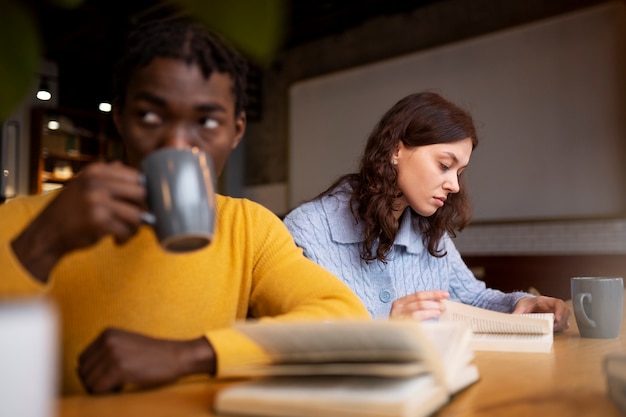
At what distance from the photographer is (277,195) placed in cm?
660

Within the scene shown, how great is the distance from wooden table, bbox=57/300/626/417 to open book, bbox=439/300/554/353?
163 mm

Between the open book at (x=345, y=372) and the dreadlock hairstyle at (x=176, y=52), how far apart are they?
1.22 ft

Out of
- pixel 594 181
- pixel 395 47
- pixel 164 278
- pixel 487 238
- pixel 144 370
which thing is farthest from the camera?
pixel 395 47

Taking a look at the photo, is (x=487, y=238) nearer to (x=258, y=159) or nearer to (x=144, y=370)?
(x=258, y=159)

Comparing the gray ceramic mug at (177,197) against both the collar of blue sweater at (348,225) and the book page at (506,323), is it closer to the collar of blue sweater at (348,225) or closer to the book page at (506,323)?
the book page at (506,323)

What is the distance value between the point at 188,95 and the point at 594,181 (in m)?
4.10

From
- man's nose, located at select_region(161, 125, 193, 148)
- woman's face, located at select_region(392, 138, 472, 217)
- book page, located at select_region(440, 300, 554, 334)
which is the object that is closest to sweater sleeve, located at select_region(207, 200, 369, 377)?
man's nose, located at select_region(161, 125, 193, 148)

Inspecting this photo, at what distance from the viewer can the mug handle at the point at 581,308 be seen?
4.49 feet

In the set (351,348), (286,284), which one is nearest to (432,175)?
(286,284)

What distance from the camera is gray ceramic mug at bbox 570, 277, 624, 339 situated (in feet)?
4.46

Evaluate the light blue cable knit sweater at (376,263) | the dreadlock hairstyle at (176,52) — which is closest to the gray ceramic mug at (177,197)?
the dreadlock hairstyle at (176,52)

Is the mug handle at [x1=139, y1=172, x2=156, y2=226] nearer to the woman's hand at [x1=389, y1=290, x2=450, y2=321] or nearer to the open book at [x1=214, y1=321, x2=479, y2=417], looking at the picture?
the open book at [x1=214, y1=321, x2=479, y2=417]

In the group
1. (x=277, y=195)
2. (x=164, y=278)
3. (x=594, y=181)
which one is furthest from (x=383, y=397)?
(x=277, y=195)

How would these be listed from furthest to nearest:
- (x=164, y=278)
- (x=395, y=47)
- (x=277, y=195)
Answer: (x=277, y=195), (x=395, y=47), (x=164, y=278)
